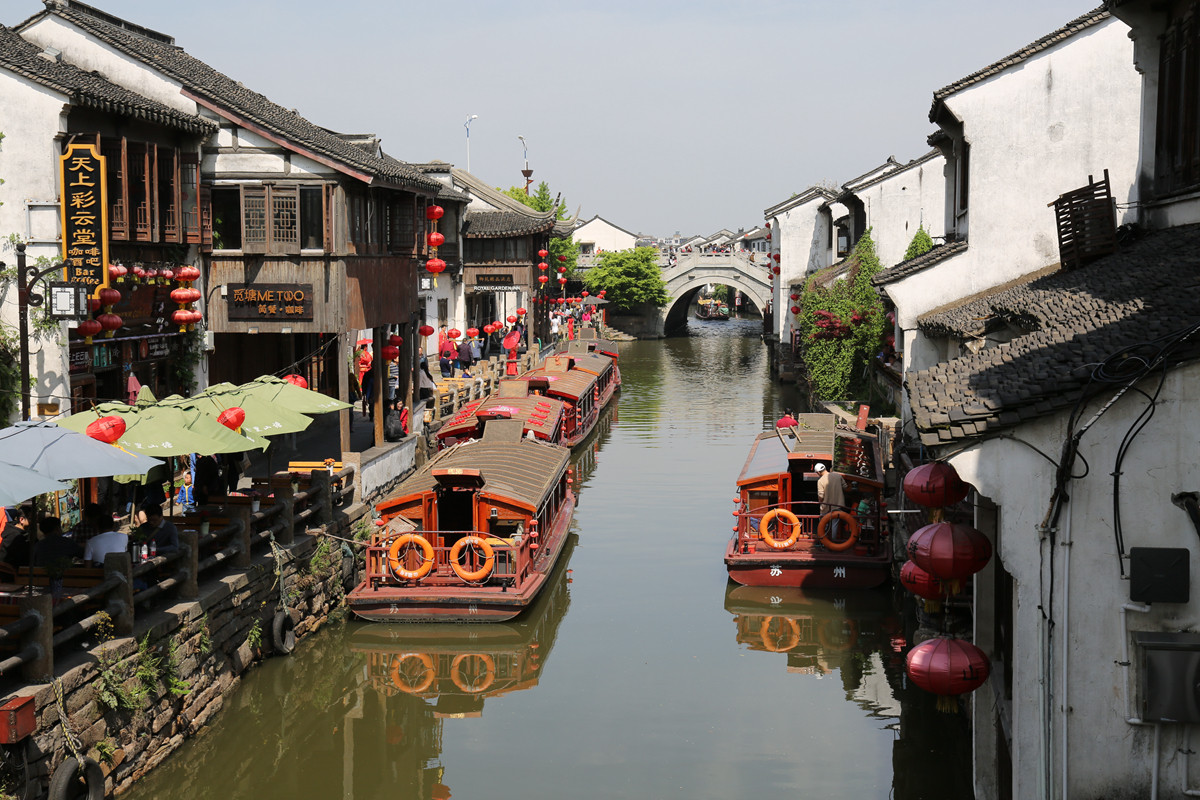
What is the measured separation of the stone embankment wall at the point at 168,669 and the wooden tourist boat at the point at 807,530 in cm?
618

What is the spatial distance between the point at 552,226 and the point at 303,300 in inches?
997

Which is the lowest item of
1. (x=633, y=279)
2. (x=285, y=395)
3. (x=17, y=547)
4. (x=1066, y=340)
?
(x=17, y=547)

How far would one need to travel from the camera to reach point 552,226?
4378 centimetres

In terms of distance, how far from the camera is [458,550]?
15695 millimetres

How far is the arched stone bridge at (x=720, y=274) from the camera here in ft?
222

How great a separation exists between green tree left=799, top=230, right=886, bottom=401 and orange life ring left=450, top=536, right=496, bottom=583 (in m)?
15.7

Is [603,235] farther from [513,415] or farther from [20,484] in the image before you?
[20,484]

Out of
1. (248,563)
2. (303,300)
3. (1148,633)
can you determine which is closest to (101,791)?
(248,563)

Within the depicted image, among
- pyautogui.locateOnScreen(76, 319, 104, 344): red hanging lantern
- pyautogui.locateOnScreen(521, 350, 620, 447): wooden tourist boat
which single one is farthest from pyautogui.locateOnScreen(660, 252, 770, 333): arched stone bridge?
pyautogui.locateOnScreen(76, 319, 104, 344): red hanging lantern

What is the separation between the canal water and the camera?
1165 cm

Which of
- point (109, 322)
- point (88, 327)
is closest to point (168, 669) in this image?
point (88, 327)

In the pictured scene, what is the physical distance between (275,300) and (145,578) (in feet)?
26.4

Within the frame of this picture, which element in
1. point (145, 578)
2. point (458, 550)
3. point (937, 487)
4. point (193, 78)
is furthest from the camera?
point (193, 78)

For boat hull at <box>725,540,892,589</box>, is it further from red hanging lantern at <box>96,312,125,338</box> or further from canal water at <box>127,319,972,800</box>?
red hanging lantern at <box>96,312,125,338</box>
